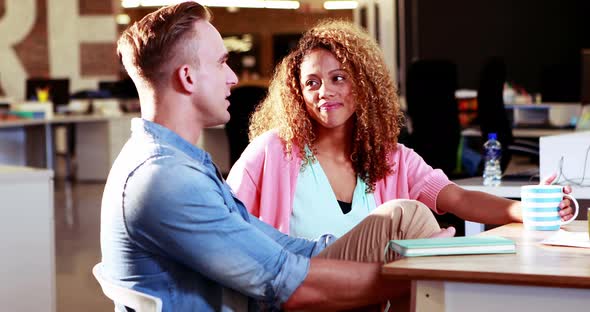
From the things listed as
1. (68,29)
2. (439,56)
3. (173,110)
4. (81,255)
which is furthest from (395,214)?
(68,29)

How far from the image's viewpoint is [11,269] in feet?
11.8

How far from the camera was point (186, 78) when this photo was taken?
1.90 meters

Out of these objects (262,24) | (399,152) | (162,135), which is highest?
(262,24)

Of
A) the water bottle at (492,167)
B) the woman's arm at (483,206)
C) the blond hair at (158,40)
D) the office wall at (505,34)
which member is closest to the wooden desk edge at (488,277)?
the blond hair at (158,40)

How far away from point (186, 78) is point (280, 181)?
951 millimetres

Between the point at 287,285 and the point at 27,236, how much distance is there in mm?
2121

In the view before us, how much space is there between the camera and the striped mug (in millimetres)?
2342

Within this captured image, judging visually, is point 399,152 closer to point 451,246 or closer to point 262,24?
point 451,246

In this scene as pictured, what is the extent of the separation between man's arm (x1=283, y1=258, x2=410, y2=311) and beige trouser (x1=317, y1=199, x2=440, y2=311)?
3.9 inches

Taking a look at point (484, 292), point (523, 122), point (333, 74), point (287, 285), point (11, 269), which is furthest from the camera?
point (523, 122)

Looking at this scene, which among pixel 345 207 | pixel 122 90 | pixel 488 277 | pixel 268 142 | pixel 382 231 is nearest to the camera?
pixel 488 277

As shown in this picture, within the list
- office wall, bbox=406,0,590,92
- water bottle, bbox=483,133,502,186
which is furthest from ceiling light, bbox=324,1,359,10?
water bottle, bbox=483,133,502,186

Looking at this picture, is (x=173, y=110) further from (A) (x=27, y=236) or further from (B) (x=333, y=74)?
(A) (x=27, y=236)

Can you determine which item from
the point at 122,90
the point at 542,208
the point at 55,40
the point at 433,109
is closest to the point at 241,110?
the point at 433,109
